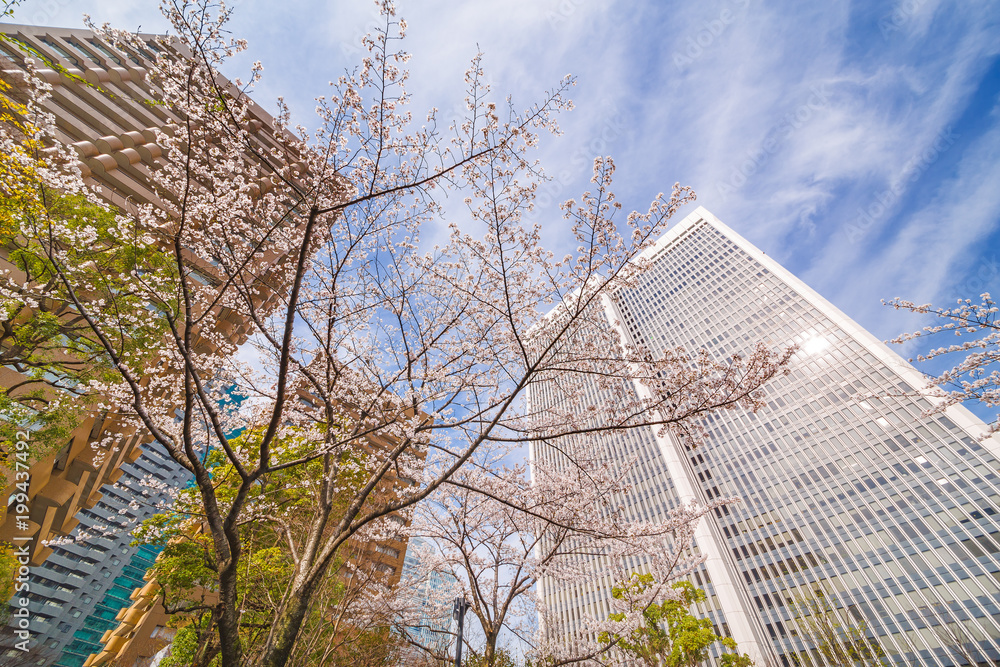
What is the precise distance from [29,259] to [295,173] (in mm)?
8433

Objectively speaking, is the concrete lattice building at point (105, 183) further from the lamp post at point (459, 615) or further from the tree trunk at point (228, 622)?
the tree trunk at point (228, 622)

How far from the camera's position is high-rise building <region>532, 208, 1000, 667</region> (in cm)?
3691

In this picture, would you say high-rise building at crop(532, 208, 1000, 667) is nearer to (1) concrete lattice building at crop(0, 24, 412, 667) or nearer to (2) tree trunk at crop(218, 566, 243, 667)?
(1) concrete lattice building at crop(0, 24, 412, 667)

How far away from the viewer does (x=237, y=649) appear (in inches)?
150

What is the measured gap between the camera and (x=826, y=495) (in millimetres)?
46188

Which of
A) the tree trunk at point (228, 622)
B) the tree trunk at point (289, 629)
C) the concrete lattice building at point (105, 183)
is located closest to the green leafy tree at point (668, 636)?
the concrete lattice building at point (105, 183)

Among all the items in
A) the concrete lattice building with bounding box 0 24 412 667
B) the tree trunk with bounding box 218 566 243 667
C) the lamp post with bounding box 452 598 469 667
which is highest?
the concrete lattice building with bounding box 0 24 412 667

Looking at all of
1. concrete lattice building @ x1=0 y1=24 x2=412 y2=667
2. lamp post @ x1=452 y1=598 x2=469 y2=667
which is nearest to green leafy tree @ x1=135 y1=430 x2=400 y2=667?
concrete lattice building @ x1=0 y1=24 x2=412 y2=667

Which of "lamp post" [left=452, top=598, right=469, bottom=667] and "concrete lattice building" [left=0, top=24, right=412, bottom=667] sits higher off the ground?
"concrete lattice building" [left=0, top=24, right=412, bottom=667]

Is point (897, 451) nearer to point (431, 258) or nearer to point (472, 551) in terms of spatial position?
point (472, 551)

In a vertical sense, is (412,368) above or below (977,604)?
below

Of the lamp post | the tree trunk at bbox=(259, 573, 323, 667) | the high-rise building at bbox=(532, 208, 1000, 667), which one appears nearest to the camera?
the tree trunk at bbox=(259, 573, 323, 667)

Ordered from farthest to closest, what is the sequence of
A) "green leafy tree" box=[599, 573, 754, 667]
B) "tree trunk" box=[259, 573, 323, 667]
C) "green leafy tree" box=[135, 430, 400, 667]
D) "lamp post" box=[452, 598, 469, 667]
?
1. "green leafy tree" box=[599, 573, 754, 667]
2. "lamp post" box=[452, 598, 469, 667]
3. "green leafy tree" box=[135, 430, 400, 667]
4. "tree trunk" box=[259, 573, 323, 667]

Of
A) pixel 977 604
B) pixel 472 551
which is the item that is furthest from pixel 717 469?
pixel 472 551
